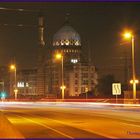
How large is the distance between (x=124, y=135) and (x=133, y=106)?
101ft

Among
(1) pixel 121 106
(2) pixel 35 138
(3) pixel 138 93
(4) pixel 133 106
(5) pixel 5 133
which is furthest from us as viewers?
(3) pixel 138 93

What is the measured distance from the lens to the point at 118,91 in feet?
174

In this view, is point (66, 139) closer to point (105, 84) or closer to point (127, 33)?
point (127, 33)

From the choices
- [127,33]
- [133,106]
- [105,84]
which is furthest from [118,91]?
[105,84]

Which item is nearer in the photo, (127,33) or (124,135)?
(124,135)

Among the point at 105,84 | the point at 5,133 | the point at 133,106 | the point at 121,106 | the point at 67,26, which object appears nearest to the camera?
the point at 5,133

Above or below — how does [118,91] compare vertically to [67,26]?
below

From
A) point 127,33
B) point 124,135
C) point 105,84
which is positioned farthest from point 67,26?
point 124,135

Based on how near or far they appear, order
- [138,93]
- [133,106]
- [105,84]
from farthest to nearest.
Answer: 1. [105,84]
2. [138,93]
3. [133,106]

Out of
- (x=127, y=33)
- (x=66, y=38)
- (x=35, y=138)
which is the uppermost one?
(x=66, y=38)

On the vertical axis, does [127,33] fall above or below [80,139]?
above

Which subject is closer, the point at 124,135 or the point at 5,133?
the point at 5,133

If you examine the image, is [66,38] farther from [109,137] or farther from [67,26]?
[109,137]

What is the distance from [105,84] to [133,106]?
216 feet
